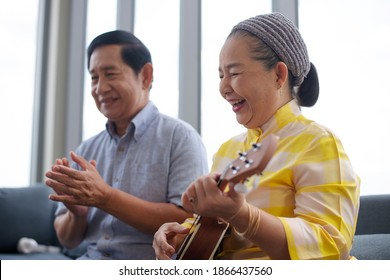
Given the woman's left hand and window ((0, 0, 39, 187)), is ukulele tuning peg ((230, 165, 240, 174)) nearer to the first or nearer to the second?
the woman's left hand

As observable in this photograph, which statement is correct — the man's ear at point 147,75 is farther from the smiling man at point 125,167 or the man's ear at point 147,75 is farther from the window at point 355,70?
the window at point 355,70

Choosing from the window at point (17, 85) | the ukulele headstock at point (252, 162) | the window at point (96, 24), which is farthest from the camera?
the window at point (17, 85)

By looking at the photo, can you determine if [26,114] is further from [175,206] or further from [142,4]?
[175,206]

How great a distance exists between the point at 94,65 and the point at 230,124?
43 centimetres

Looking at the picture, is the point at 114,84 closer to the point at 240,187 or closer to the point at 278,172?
the point at 278,172

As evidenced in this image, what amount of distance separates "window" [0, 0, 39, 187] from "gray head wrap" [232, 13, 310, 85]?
200cm

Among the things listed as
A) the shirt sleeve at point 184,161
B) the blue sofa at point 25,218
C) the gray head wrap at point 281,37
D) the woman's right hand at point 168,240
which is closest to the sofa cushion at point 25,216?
the blue sofa at point 25,218

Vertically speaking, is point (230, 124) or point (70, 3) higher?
point (70, 3)

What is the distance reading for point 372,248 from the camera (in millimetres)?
1157

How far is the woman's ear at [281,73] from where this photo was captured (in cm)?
95

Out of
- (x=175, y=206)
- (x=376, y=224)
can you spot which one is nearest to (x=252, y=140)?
(x=175, y=206)

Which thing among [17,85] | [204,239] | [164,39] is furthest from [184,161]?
[17,85]

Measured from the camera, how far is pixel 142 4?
2139mm
